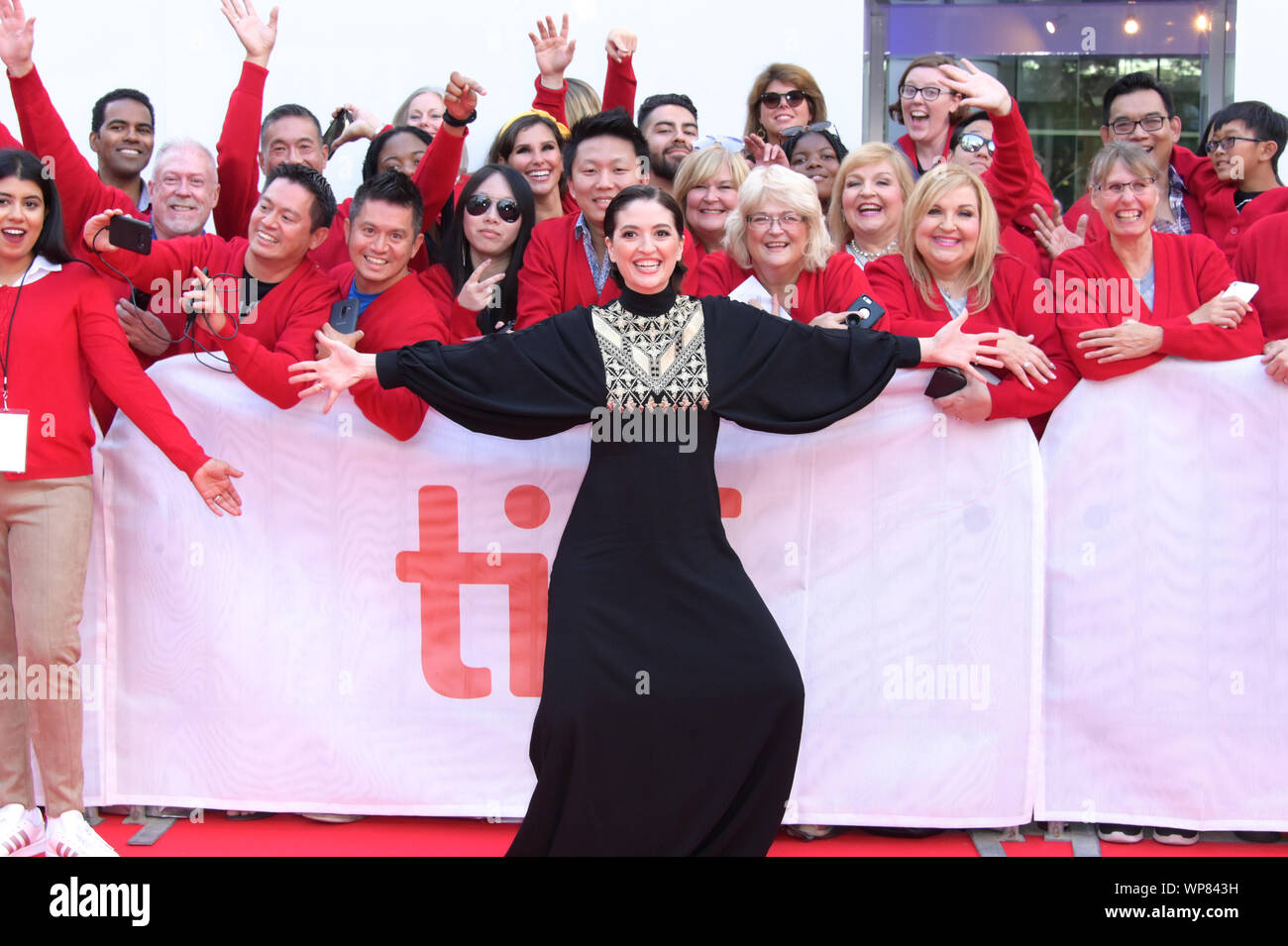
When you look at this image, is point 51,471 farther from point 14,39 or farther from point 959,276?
point 959,276

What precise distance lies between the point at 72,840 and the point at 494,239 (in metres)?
2.49

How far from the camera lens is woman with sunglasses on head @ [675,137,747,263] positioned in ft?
17.4

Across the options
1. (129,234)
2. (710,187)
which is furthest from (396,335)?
(710,187)

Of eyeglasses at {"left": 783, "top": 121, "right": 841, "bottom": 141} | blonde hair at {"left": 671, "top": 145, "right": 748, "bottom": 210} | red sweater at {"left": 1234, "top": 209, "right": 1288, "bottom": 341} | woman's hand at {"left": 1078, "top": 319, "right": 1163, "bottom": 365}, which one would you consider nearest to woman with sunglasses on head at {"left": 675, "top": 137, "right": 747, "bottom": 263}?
blonde hair at {"left": 671, "top": 145, "right": 748, "bottom": 210}

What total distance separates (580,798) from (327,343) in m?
1.54

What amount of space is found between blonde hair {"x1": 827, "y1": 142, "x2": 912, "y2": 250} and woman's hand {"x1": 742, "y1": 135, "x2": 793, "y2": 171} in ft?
1.30

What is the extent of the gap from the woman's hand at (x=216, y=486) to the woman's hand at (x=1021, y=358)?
2.45 metres

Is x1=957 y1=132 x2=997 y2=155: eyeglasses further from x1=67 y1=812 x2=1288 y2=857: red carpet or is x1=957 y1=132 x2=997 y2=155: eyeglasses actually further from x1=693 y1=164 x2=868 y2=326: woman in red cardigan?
x1=67 y1=812 x2=1288 y2=857: red carpet

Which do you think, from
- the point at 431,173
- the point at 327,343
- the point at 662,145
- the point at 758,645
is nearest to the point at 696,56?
the point at 662,145

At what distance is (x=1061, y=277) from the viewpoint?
4.44 metres

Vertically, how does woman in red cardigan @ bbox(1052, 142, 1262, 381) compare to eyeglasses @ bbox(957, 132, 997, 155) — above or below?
Answer: below

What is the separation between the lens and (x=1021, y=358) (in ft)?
13.5

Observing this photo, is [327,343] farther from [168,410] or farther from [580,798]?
[580,798]

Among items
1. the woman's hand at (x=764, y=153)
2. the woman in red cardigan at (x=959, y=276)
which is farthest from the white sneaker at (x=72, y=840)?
the woman's hand at (x=764, y=153)
